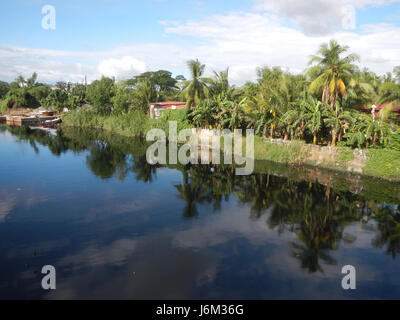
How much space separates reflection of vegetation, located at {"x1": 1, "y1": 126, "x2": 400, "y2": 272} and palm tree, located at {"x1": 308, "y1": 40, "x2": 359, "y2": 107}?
7.92 meters

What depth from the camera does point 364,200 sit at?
56.7ft

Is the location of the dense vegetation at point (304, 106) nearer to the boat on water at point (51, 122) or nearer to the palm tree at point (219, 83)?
the palm tree at point (219, 83)

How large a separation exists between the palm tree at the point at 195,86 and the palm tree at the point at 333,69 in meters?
14.3

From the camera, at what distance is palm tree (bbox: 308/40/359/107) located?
2580 centimetres

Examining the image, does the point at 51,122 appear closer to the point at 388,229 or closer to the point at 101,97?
the point at 101,97

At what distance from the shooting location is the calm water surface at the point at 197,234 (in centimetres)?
941

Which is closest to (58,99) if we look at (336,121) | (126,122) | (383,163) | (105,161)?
(126,122)

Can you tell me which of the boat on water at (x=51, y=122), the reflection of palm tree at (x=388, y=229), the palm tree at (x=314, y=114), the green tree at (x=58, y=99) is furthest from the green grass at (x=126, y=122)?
the reflection of palm tree at (x=388, y=229)

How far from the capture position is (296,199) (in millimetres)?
17562

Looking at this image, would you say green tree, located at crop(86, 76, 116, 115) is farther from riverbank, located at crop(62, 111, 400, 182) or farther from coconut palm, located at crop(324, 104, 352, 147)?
coconut palm, located at crop(324, 104, 352, 147)
